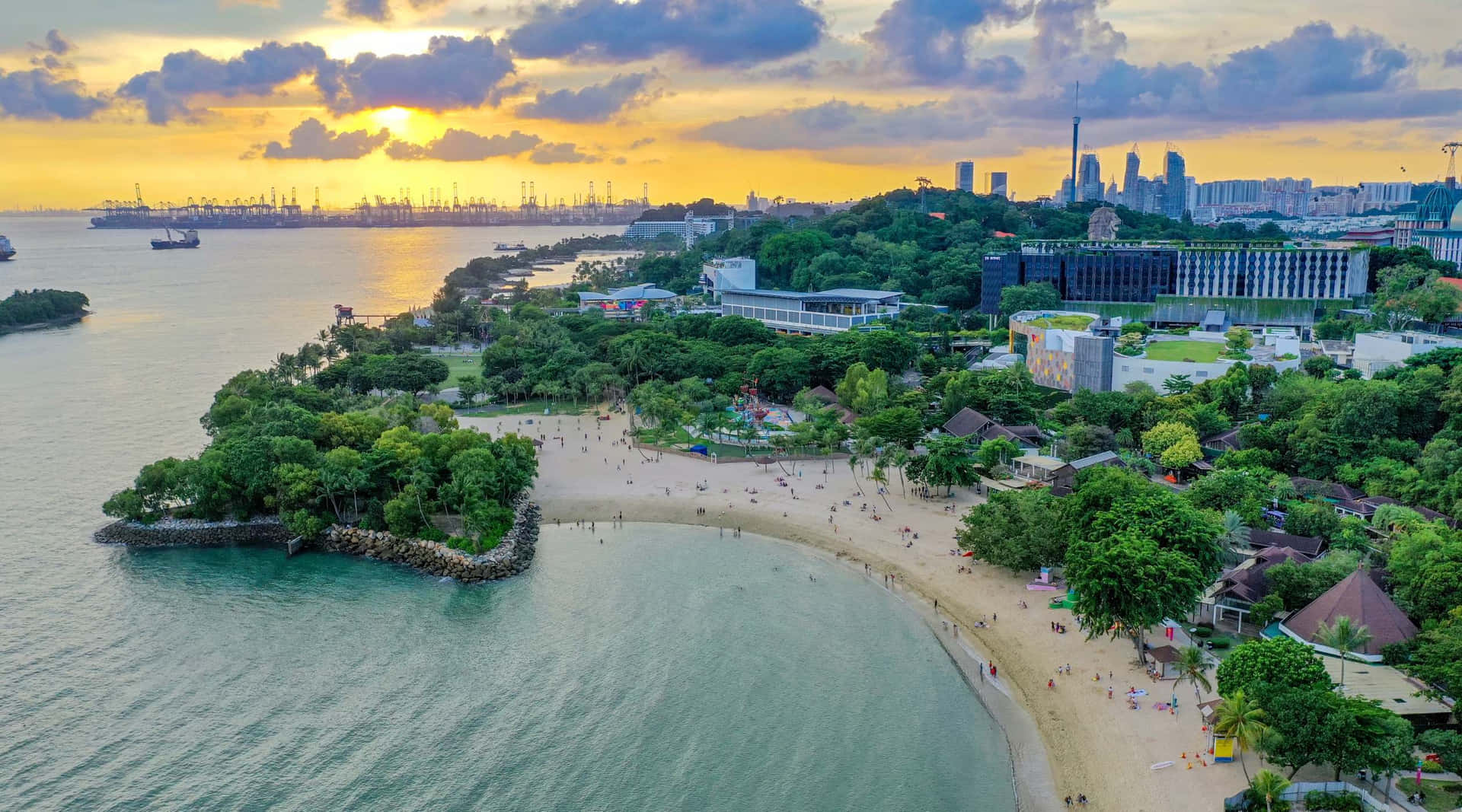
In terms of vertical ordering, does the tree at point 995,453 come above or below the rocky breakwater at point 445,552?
above

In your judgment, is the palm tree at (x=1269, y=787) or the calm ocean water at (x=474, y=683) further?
the calm ocean water at (x=474, y=683)

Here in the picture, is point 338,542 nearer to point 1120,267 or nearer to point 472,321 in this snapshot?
point 472,321

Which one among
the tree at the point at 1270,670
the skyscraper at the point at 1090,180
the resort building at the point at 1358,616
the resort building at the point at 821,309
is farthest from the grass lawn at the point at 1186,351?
the skyscraper at the point at 1090,180

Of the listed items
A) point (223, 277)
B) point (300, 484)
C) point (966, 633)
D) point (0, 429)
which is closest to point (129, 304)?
point (223, 277)

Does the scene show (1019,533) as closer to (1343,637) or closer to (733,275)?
(1343,637)

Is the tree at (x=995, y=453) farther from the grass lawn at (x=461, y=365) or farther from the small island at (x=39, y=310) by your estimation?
the small island at (x=39, y=310)

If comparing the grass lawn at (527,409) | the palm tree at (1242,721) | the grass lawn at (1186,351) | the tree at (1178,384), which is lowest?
the palm tree at (1242,721)
